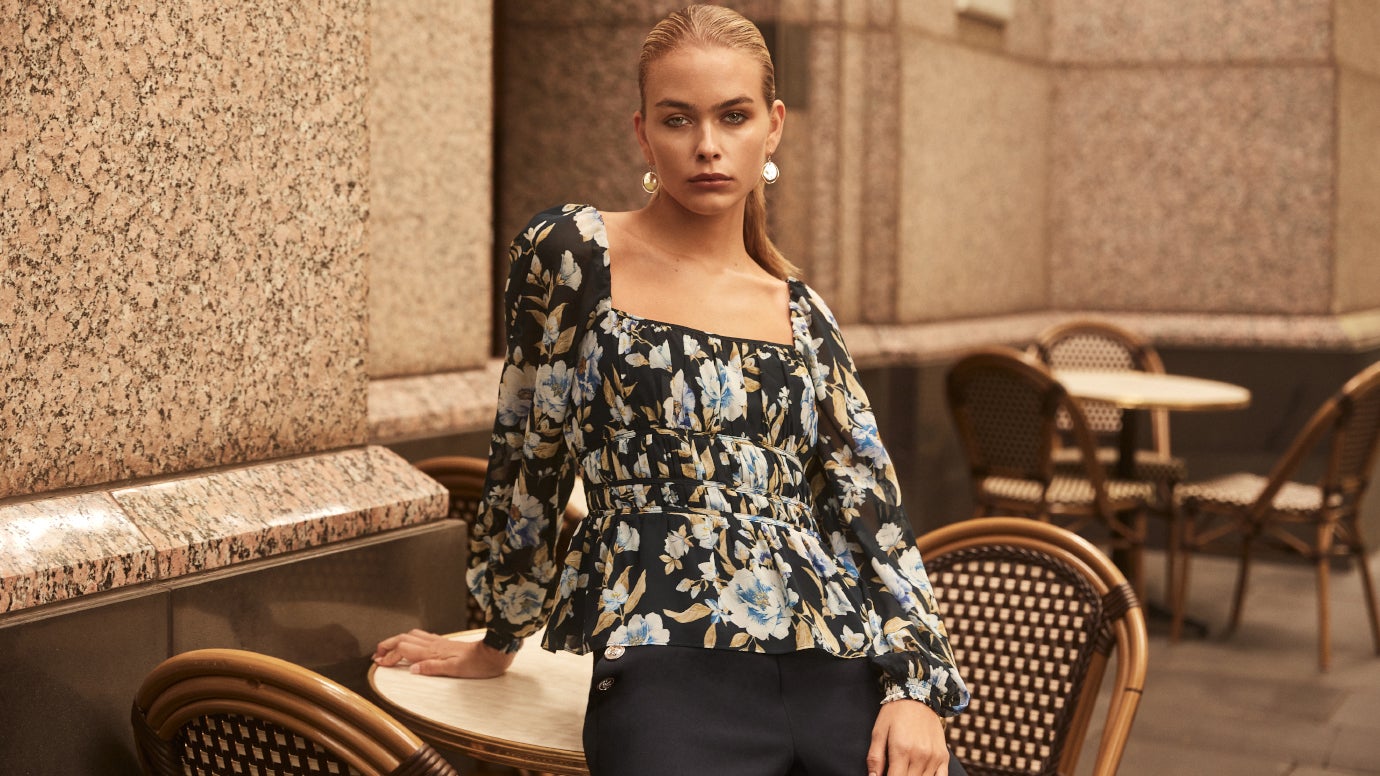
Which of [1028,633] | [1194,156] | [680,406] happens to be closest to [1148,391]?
[1194,156]

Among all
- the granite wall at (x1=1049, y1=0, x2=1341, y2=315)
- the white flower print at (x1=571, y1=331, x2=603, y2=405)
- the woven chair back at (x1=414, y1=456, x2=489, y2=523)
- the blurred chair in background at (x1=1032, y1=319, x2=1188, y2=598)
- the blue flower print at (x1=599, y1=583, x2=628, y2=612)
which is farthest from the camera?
the granite wall at (x1=1049, y1=0, x2=1341, y2=315)

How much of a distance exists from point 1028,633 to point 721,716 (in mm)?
999

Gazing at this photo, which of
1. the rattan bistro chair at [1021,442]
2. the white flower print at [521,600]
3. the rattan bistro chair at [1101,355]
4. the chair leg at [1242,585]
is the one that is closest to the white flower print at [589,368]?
the white flower print at [521,600]

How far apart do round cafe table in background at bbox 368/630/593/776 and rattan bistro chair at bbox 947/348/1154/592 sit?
11.3 ft

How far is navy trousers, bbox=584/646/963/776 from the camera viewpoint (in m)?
1.64

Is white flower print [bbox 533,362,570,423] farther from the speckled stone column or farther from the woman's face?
the speckled stone column

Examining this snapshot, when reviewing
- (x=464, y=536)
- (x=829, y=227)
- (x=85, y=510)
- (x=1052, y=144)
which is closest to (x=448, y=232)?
(x=464, y=536)

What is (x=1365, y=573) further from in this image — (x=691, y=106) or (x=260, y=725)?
(x=260, y=725)

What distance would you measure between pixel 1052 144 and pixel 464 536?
233 inches

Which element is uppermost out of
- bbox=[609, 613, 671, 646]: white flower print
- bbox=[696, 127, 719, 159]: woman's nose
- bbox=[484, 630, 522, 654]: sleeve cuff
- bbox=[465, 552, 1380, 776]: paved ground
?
bbox=[696, 127, 719, 159]: woman's nose

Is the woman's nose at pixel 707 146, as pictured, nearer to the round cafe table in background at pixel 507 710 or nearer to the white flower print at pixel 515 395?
the white flower print at pixel 515 395

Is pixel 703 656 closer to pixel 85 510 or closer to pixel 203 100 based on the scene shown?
pixel 85 510

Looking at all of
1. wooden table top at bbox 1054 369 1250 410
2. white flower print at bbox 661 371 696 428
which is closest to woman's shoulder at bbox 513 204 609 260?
white flower print at bbox 661 371 696 428

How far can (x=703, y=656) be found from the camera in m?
1.70
